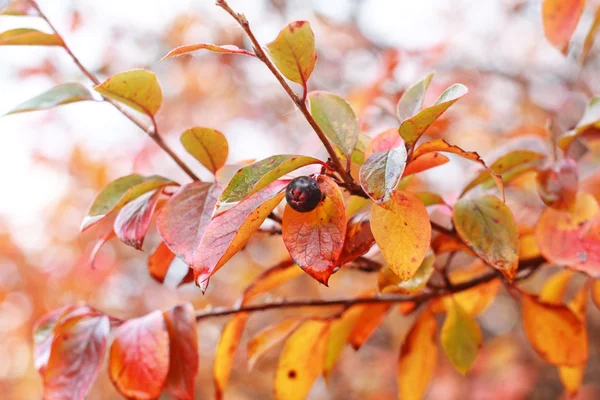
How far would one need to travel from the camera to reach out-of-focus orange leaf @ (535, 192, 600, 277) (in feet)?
1.89

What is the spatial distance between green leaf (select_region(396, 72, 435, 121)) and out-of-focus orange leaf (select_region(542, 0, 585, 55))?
31cm

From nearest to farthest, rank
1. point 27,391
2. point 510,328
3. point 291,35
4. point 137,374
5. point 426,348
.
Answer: point 291,35 < point 137,374 < point 426,348 < point 27,391 < point 510,328

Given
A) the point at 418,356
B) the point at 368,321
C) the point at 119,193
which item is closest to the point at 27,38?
the point at 119,193

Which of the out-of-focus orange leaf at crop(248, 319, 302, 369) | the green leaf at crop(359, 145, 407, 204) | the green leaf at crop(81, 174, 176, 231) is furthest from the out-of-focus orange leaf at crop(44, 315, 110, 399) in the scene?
the green leaf at crop(359, 145, 407, 204)

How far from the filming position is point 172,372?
0.59 meters

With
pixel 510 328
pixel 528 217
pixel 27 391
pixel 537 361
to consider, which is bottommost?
pixel 510 328

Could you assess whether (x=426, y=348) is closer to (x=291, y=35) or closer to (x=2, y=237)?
(x=291, y=35)

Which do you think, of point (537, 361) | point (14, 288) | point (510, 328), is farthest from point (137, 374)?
point (510, 328)

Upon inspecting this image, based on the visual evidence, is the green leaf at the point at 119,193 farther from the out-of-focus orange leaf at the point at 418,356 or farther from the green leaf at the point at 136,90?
the out-of-focus orange leaf at the point at 418,356

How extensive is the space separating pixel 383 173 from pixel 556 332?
44cm

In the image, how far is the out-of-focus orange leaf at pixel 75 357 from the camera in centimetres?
56

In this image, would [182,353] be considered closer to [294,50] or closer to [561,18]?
[294,50]

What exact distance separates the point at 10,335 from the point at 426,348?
2.31m

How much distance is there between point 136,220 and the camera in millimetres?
535
